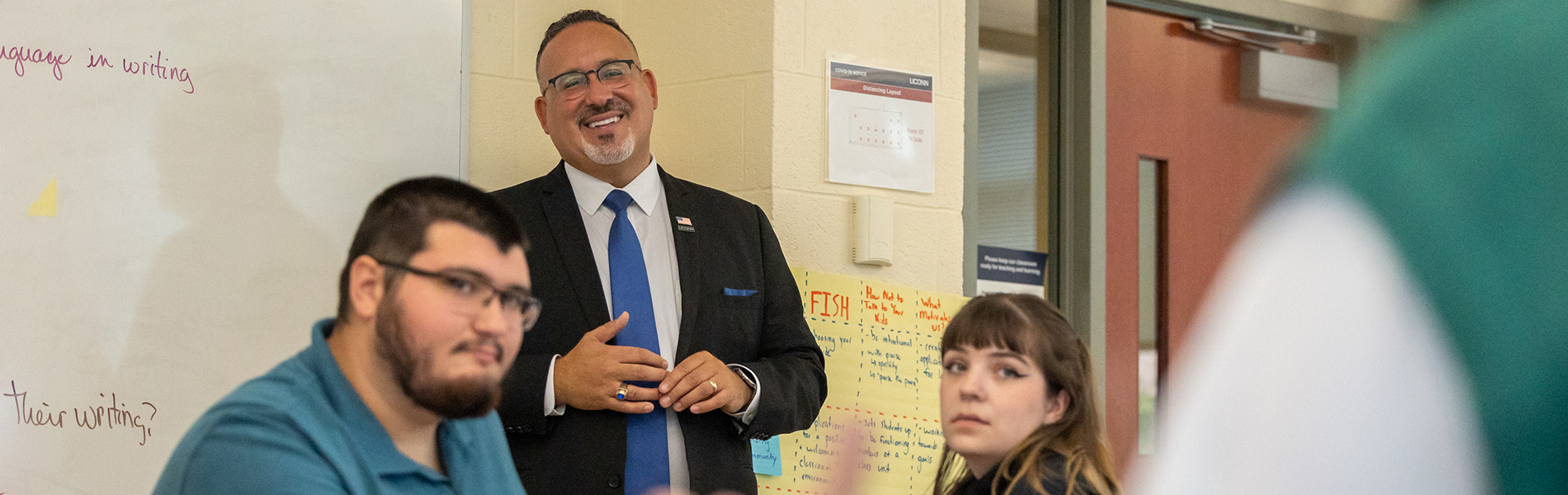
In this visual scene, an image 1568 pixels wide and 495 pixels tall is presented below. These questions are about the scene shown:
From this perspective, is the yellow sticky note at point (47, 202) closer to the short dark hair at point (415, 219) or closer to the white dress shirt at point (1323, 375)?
the short dark hair at point (415, 219)

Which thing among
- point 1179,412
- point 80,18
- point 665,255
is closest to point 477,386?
point 1179,412

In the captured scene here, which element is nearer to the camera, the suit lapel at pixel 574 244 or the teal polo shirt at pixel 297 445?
the teal polo shirt at pixel 297 445

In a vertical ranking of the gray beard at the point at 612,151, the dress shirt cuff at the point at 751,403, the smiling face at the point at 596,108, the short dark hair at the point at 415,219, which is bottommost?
the dress shirt cuff at the point at 751,403

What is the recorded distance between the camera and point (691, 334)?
2.15 metres

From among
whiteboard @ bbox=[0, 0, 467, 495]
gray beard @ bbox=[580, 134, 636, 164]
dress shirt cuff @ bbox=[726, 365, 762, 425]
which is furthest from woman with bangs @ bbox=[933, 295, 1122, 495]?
whiteboard @ bbox=[0, 0, 467, 495]

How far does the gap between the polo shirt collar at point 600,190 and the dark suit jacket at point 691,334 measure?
0.02 m

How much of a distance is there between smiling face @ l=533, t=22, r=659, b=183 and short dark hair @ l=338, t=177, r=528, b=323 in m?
1.15

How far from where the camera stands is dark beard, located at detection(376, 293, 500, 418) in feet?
3.32

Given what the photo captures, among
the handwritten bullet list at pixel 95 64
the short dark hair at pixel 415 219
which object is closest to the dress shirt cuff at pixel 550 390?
the handwritten bullet list at pixel 95 64

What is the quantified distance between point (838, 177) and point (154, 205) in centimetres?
123

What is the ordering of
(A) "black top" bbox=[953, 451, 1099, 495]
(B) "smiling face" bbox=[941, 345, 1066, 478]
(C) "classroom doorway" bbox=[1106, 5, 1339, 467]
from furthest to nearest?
(C) "classroom doorway" bbox=[1106, 5, 1339, 467], (B) "smiling face" bbox=[941, 345, 1066, 478], (A) "black top" bbox=[953, 451, 1099, 495]

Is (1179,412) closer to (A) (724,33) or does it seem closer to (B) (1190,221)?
(A) (724,33)

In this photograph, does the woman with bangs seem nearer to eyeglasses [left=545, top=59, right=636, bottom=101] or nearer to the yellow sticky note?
eyeglasses [left=545, top=59, right=636, bottom=101]

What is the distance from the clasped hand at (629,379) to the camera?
195 cm
